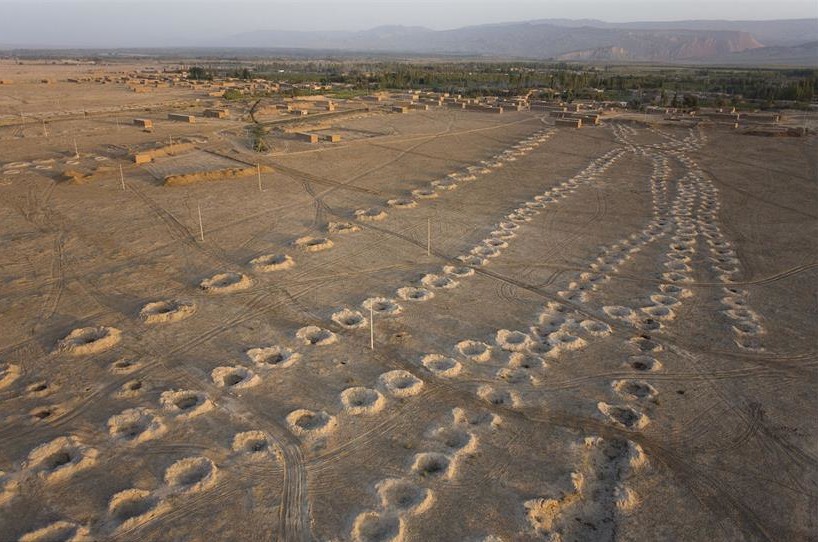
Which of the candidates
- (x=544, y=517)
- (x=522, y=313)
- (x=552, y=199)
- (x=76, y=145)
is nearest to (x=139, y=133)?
(x=76, y=145)

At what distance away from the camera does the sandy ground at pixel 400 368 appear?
6.47m

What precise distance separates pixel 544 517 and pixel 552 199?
15352mm

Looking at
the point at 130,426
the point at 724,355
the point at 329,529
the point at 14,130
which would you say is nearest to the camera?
the point at 329,529

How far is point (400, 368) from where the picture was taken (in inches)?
364

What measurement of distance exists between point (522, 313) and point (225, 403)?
5.98 metres

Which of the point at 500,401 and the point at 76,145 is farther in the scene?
the point at 76,145

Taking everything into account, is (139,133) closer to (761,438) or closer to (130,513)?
(130,513)

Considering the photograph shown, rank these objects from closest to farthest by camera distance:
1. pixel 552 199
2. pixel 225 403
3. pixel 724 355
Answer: pixel 225 403 → pixel 724 355 → pixel 552 199

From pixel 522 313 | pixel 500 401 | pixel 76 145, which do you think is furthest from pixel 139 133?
pixel 500 401

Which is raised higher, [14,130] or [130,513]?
[14,130]

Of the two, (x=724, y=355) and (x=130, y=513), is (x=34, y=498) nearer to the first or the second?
(x=130, y=513)

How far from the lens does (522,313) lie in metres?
11.3

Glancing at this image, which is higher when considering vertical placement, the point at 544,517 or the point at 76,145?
the point at 76,145

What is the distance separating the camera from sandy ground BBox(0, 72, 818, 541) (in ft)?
21.2
